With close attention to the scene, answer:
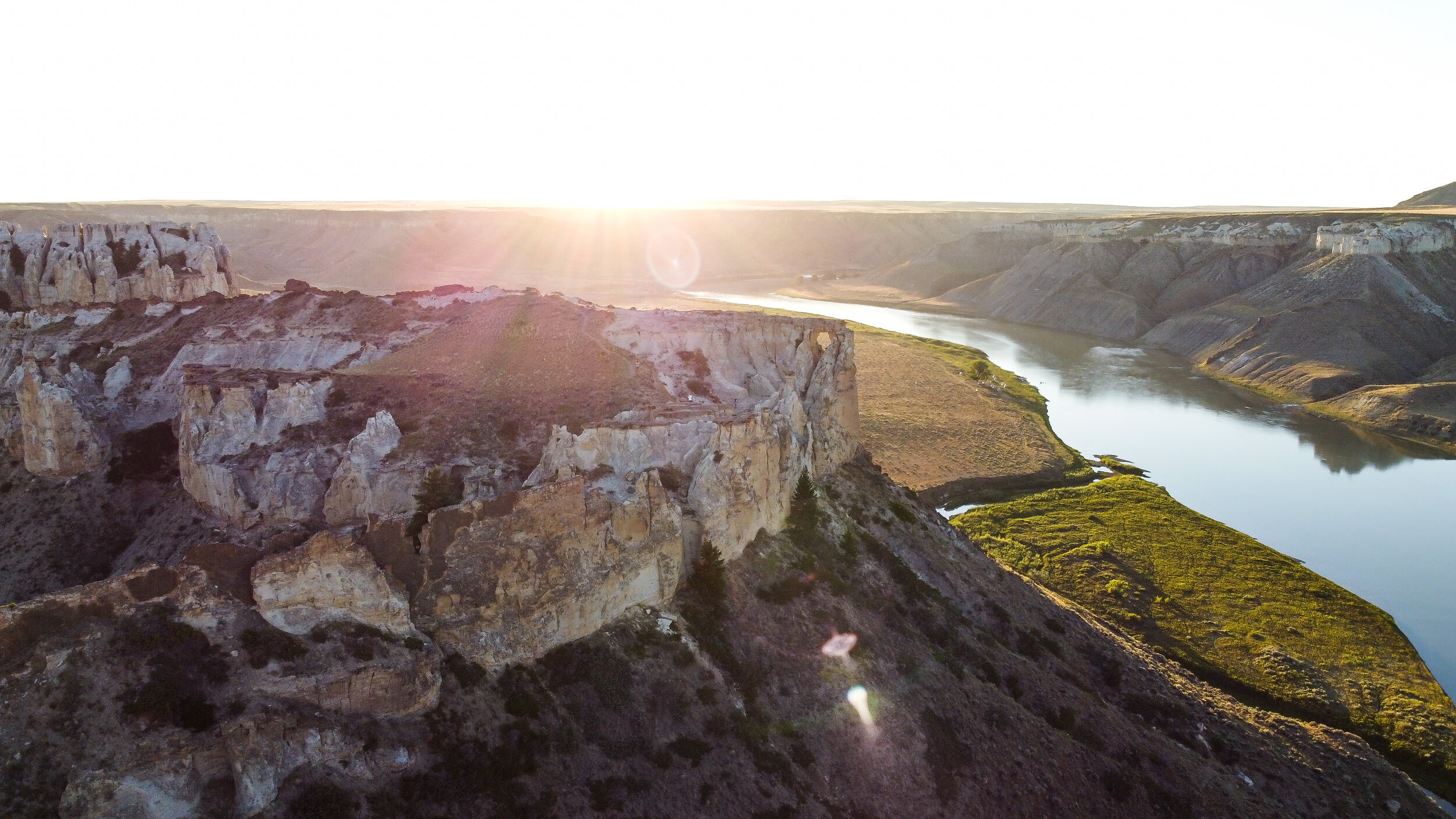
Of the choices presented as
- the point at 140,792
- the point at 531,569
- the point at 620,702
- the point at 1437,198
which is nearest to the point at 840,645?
the point at 620,702

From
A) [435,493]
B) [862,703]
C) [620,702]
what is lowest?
[862,703]

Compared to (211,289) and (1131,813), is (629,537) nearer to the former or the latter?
(1131,813)

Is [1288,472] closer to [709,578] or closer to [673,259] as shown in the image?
[709,578]

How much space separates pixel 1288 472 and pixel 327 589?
162 feet

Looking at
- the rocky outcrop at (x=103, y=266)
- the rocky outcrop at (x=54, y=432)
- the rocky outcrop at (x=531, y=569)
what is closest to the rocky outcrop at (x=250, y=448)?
the rocky outcrop at (x=54, y=432)

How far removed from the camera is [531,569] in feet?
52.8

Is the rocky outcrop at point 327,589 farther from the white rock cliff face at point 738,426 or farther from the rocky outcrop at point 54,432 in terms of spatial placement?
the rocky outcrop at point 54,432

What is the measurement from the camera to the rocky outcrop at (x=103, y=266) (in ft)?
119

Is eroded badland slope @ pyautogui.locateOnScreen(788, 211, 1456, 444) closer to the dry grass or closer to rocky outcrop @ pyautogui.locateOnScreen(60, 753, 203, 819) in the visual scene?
the dry grass

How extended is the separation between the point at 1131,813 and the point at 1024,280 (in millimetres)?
94888

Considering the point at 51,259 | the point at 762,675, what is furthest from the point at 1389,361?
the point at 51,259

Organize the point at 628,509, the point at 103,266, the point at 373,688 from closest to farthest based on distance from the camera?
the point at 373,688, the point at 628,509, the point at 103,266

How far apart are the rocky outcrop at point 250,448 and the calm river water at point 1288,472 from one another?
3412 cm

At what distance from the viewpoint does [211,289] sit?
1610 inches
